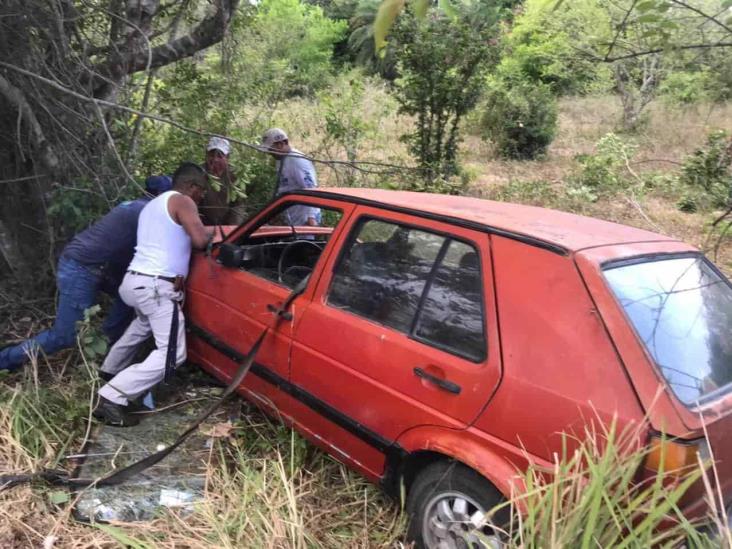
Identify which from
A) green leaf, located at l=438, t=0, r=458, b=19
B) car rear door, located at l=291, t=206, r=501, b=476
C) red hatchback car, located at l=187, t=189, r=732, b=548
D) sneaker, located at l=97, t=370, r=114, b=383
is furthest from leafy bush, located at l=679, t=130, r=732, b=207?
green leaf, located at l=438, t=0, r=458, b=19

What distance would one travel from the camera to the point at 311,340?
296cm

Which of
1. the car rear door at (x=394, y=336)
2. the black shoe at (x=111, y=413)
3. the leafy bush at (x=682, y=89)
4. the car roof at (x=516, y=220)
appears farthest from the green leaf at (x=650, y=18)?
the leafy bush at (x=682, y=89)

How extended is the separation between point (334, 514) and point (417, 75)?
23.3ft

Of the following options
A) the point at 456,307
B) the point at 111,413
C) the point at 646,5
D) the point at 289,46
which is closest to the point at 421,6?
the point at 456,307

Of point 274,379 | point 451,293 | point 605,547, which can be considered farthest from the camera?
point 274,379

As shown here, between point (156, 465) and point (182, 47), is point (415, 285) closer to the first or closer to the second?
point (156, 465)

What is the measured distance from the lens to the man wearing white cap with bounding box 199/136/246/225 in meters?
4.96

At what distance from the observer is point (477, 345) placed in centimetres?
235

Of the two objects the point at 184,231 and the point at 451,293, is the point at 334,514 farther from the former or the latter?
the point at 184,231

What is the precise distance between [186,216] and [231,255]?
1.39ft

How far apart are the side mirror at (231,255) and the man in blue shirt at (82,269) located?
80 cm

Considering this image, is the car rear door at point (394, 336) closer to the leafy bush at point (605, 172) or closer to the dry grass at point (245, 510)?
the dry grass at point (245, 510)

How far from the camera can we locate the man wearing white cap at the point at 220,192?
195 inches

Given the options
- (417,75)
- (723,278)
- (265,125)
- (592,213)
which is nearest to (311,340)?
(723,278)
